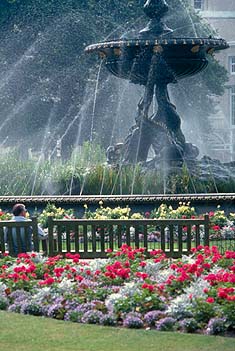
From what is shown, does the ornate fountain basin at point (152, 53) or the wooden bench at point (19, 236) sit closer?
the wooden bench at point (19, 236)

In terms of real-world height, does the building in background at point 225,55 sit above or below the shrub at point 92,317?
above

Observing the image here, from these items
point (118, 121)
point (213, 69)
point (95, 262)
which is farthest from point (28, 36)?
point (95, 262)

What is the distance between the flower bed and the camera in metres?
10.1

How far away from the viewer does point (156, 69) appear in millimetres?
22500

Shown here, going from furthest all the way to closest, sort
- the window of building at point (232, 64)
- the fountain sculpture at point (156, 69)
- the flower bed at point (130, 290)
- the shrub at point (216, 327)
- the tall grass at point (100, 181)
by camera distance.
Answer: the window of building at point (232, 64) < the fountain sculpture at point (156, 69) < the tall grass at point (100, 181) < the flower bed at point (130, 290) < the shrub at point (216, 327)

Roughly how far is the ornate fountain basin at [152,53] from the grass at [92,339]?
1206cm

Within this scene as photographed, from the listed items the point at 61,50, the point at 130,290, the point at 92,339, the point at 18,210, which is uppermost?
the point at 61,50

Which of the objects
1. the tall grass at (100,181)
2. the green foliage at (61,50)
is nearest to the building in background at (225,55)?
the green foliage at (61,50)

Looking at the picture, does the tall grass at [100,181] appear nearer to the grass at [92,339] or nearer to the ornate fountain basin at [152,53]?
the ornate fountain basin at [152,53]

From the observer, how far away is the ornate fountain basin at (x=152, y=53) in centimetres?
2180

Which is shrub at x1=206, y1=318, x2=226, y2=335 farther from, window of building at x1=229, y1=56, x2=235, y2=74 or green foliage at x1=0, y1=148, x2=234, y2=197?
window of building at x1=229, y1=56, x2=235, y2=74

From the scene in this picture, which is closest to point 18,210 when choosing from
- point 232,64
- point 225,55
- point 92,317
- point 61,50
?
point 92,317

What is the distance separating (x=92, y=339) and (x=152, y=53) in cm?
1280

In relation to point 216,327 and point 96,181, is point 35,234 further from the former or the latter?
point 96,181
